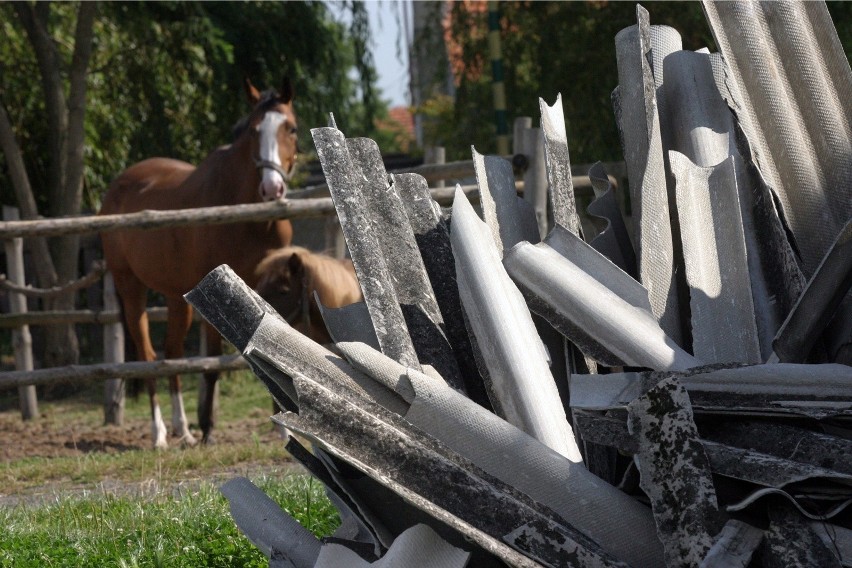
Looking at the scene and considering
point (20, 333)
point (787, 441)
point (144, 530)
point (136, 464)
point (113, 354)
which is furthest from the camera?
point (20, 333)

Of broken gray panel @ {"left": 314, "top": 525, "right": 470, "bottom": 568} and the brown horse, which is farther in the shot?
the brown horse

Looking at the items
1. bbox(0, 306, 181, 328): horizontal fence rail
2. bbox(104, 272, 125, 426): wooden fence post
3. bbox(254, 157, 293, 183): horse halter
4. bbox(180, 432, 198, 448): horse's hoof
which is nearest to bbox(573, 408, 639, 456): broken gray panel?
bbox(254, 157, 293, 183): horse halter

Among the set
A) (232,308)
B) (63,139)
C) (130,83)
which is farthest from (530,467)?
(130,83)

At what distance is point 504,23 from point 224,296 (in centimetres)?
1021

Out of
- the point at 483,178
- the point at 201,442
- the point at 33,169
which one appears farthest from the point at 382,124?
the point at 483,178

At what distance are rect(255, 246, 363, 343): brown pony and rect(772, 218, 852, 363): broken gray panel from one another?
13.6 feet

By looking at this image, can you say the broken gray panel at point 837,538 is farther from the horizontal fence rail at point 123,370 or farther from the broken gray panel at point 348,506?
the horizontal fence rail at point 123,370

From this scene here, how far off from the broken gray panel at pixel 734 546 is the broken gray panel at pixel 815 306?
1.99 feet

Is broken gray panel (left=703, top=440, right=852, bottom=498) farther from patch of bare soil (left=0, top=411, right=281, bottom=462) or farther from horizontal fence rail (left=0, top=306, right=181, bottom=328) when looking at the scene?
horizontal fence rail (left=0, top=306, right=181, bottom=328)

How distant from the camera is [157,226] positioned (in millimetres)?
6668

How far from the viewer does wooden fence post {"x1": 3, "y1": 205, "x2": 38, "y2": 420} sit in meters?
9.29

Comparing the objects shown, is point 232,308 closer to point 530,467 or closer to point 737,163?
point 530,467

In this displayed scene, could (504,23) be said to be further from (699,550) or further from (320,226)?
(699,550)

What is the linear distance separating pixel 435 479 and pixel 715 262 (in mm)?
1043
